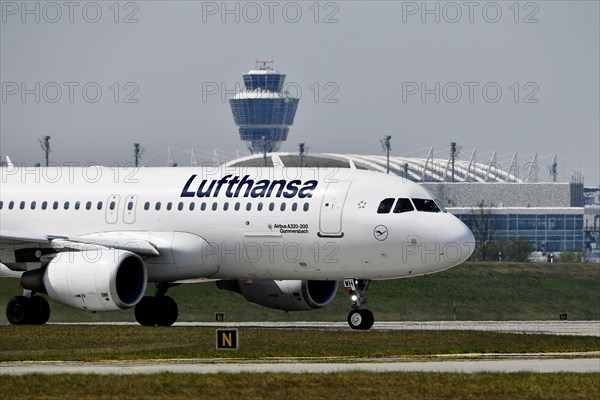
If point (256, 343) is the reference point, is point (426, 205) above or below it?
above

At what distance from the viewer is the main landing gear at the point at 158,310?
173 feet

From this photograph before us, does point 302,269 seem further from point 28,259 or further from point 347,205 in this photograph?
point 28,259

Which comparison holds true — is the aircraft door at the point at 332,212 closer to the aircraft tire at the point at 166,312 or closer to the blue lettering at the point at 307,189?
the blue lettering at the point at 307,189

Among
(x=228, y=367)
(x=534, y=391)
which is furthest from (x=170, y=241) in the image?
(x=534, y=391)

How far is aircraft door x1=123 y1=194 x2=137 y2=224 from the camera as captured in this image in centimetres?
5184

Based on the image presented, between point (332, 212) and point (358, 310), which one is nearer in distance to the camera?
point (332, 212)

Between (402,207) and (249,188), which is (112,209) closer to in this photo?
(249,188)

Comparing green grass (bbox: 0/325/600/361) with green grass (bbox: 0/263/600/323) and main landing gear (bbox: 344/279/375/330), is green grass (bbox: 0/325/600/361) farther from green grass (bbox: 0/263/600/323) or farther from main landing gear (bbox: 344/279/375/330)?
green grass (bbox: 0/263/600/323)

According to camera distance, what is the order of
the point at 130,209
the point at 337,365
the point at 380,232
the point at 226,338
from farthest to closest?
the point at 130,209, the point at 380,232, the point at 226,338, the point at 337,365

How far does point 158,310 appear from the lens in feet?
173

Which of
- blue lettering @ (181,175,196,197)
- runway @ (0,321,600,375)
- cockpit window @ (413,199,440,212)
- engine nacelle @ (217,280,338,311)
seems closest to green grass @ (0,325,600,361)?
runway @ (0,321,600,375)

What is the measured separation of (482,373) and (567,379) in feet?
6.50

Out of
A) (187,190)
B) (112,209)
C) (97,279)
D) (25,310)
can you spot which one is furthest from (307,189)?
(25,310)

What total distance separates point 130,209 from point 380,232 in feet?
30.0
